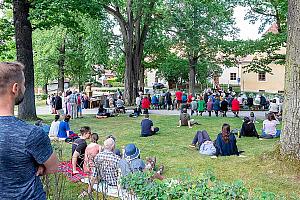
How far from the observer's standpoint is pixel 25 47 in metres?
18.1

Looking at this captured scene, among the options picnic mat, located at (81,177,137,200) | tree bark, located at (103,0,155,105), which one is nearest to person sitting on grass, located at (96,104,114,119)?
tree bark, located at (103,0,155,105)

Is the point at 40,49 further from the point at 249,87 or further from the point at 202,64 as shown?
the point at 249,87

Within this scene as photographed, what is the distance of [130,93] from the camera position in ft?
101

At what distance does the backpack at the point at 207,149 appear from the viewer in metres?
11.4

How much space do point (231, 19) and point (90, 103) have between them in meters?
12.5

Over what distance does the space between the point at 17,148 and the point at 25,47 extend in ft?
54.7

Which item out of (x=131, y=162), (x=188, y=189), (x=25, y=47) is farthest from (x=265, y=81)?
(x=188, y=189)

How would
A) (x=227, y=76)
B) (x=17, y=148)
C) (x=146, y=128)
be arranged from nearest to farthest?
(x=17, y=148)
(x=146, y=128)
(x=227, y=76)

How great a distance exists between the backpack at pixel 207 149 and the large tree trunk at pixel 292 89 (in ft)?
9.02

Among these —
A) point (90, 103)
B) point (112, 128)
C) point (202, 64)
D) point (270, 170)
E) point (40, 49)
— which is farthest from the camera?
point (202, 64)

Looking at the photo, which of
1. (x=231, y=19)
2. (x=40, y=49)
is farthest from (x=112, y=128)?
(x=40, y=49)

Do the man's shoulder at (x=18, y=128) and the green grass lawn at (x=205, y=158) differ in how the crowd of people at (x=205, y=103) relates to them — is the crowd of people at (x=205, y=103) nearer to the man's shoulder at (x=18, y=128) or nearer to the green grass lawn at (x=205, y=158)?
the green grass lawn at (x=205, y=158)

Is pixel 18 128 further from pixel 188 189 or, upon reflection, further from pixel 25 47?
pixel 25 47

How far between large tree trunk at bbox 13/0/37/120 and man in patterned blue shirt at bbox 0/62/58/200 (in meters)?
15.8
